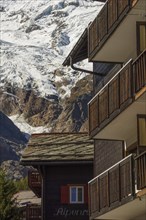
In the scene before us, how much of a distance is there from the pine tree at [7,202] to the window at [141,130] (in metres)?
24.5

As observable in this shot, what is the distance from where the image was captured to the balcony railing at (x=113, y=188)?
20938 mm

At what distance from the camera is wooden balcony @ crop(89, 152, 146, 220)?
20.5 metres

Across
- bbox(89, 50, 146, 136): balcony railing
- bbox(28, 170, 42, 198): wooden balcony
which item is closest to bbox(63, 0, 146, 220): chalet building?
bbox(89, 50, 146, 136): balcony railing

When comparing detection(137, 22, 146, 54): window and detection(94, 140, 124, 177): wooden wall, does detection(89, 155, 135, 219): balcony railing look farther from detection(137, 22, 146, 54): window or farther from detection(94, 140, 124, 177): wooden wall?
detection(137, 22, 146, 54): window

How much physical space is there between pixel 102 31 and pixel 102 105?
1838 millimetres

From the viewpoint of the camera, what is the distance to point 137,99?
1981 centimetres

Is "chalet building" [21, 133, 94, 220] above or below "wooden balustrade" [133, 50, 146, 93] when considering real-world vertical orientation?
above

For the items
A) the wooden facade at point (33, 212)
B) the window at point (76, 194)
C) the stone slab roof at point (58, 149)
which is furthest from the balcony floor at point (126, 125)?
the wooden facade at point (33, 212)

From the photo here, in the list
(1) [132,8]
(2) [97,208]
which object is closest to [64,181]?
(2) [97,208]

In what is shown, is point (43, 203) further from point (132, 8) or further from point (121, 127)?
point (132, 8)

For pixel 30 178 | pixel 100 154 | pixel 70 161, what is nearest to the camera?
pixel 100 154

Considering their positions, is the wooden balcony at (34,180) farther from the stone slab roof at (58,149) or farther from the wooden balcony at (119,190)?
the wooden balcony at (119,190)

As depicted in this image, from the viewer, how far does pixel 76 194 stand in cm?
4203

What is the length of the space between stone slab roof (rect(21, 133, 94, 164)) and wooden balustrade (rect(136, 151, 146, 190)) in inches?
739
